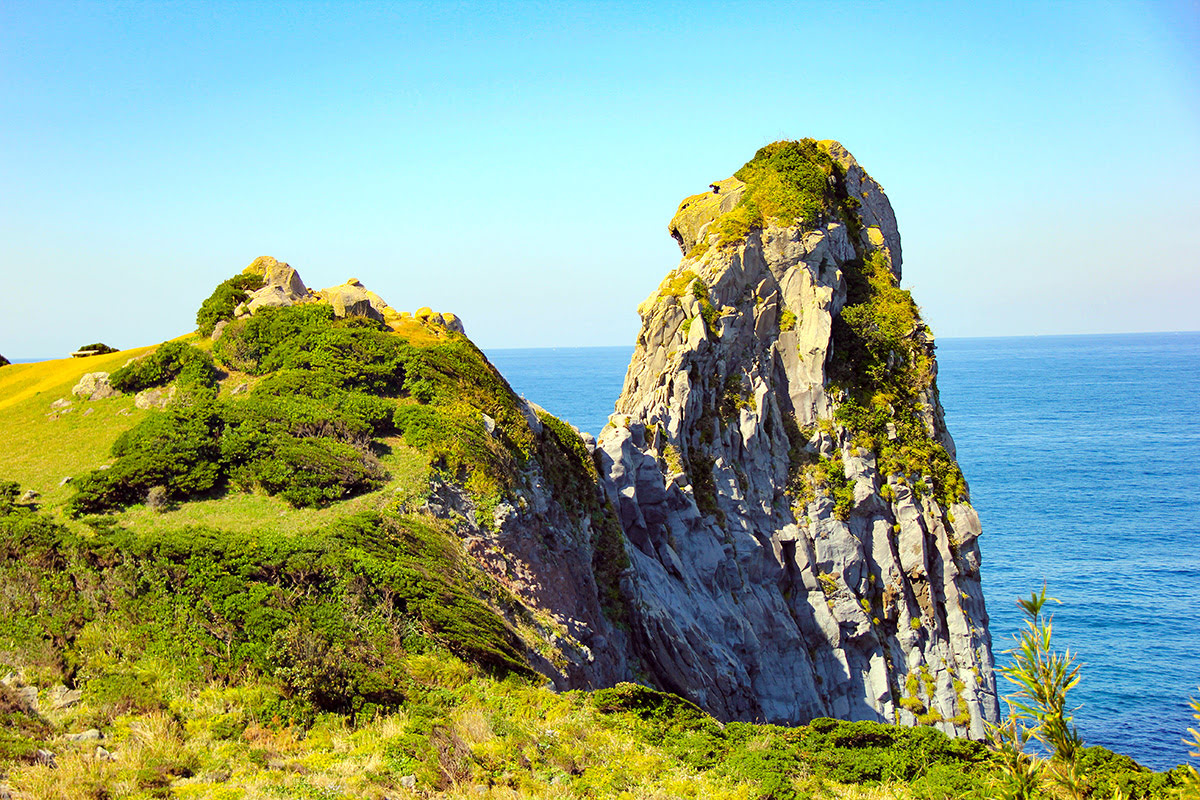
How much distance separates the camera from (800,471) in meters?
39.8

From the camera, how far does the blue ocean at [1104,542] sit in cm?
4991

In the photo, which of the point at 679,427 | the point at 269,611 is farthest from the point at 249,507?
the point at 679,427

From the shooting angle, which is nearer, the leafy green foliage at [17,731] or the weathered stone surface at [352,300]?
the leafy green foliage at [17,731]

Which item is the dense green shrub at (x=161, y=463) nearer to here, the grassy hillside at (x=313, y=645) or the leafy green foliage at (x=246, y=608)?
the grassy hillside at (x=313, y=645)

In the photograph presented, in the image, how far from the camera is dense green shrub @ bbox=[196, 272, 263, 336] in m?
32.6

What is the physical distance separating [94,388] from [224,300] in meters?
6.59

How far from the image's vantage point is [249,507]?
2194cm

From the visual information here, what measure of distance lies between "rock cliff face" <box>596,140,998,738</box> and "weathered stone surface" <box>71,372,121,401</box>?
1927 cm

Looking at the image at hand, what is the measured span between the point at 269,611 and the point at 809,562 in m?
27.7

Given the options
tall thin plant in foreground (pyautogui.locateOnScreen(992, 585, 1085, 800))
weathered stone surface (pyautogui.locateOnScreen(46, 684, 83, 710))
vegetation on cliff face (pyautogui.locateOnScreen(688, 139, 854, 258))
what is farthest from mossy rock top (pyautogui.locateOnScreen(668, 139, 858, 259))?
tall thin plant in foreground (pyautogui.locateOnScreen(992, 585, 1085, 800))

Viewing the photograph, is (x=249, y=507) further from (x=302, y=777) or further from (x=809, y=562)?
(x=809, y=562)

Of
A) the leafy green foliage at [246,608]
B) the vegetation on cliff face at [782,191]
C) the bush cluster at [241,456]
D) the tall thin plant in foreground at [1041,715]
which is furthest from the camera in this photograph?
the vegetation on cliff face at [782,191]

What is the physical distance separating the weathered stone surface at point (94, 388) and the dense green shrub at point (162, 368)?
354mm

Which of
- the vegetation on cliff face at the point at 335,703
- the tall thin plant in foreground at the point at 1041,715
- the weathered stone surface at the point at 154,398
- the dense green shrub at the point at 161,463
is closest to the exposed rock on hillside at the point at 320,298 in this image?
the weathered stone surface at the point at 154,398
